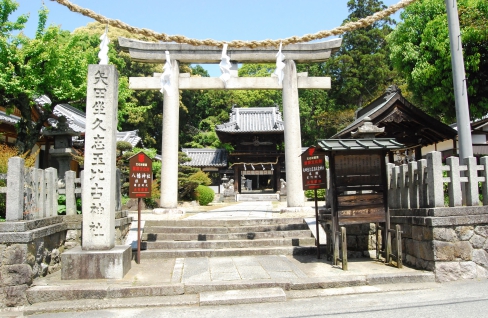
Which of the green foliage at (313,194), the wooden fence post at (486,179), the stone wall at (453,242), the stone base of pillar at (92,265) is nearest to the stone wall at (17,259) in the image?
the stone base of pillar at (92,265)

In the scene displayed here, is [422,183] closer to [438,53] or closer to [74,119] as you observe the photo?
[438,53]

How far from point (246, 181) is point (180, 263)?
120 feet

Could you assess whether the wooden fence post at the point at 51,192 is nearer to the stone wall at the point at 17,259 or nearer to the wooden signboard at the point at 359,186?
the stone wall at the point at 17,259

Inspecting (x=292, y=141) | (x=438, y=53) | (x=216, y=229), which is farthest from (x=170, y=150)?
(x=438, y=53)

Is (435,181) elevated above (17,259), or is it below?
above

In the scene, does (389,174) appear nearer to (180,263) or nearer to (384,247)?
(384,247)

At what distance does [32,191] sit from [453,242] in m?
7.63

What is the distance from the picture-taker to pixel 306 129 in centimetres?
4234

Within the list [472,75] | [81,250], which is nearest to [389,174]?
[81,250]

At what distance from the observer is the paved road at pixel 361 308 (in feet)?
15.9

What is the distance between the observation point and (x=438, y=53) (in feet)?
47.6

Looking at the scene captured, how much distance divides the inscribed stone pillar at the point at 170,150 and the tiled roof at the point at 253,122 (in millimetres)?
18625

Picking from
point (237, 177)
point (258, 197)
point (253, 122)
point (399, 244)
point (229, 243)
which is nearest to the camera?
point (399, 244)

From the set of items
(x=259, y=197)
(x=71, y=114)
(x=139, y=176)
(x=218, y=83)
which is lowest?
(x=259, y=197)
